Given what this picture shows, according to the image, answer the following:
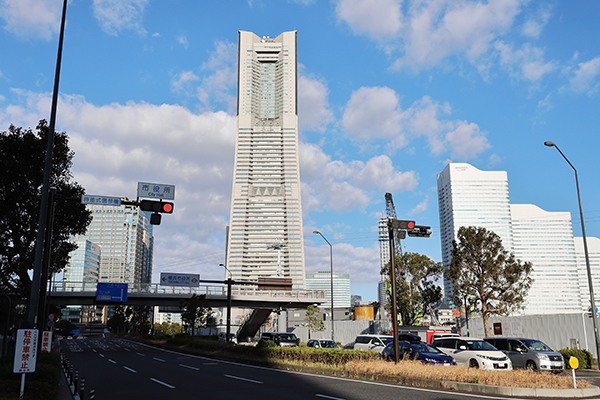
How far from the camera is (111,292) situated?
164 feet

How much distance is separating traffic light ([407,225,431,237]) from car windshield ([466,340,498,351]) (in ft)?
20.5

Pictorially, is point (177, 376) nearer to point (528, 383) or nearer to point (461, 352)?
point (461, 352)

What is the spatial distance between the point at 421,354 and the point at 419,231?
5995mm

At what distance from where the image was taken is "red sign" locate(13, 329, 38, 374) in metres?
11.4

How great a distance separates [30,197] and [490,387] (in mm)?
32007

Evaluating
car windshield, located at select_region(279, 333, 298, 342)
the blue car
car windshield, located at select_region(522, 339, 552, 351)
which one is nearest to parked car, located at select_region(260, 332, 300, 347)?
car windshield, located at select_region(279, 333, 298, 342)

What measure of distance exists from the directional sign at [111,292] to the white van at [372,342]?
31.4 m

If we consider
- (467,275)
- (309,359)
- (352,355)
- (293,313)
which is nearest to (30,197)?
(309,359)

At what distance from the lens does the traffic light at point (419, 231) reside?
21.6 metres

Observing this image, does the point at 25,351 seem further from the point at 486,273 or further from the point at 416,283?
the point at 416,283

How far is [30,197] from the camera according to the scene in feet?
106

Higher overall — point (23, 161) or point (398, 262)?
point (23, 161)

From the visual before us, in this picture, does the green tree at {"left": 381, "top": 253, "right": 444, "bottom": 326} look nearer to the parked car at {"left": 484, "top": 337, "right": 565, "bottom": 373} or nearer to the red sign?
the parked car at {"left": 484, "top": 337, "right": 565, "bottom": 373}

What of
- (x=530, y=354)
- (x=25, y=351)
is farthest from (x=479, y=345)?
(x=25, y=351)
